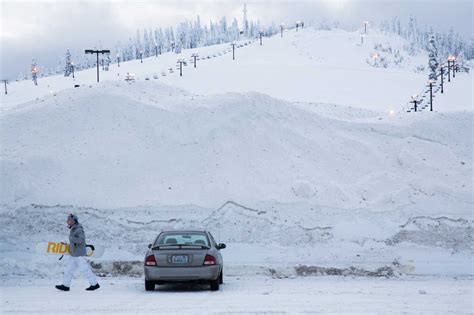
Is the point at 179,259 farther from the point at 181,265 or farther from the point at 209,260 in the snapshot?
the point at 209,260

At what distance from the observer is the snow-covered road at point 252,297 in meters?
11.8

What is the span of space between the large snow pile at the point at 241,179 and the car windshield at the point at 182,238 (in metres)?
4.10

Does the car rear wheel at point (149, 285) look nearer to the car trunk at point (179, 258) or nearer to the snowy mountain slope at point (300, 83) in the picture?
the car trunk at point (179, 258)

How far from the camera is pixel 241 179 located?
23984 mm

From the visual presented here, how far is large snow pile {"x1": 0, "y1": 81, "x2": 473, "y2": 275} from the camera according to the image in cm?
2083

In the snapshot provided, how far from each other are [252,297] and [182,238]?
3.35 meters

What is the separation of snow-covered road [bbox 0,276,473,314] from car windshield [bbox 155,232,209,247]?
109 cm

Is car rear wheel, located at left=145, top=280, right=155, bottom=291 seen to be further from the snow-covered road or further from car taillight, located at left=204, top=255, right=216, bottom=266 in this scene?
car taillight, located at left=204, top=255, right=216, bottom=266

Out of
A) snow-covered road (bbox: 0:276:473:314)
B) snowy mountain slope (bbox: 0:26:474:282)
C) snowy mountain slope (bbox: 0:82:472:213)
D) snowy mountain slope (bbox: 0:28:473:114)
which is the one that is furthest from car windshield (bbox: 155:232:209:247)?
snowy mountain slope (bbox: 0:28:473:114)

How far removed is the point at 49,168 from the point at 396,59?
15140 cm

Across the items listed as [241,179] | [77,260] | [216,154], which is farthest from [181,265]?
[216,154]

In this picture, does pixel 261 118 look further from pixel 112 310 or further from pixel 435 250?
pixel 112 310

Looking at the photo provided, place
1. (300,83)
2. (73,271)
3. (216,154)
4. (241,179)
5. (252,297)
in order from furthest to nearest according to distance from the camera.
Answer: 1. (300,83)
2. (216,154)
3. (241,179)
4. (73,271)
5. (252,297)

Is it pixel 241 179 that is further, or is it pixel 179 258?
pixel 241 179
